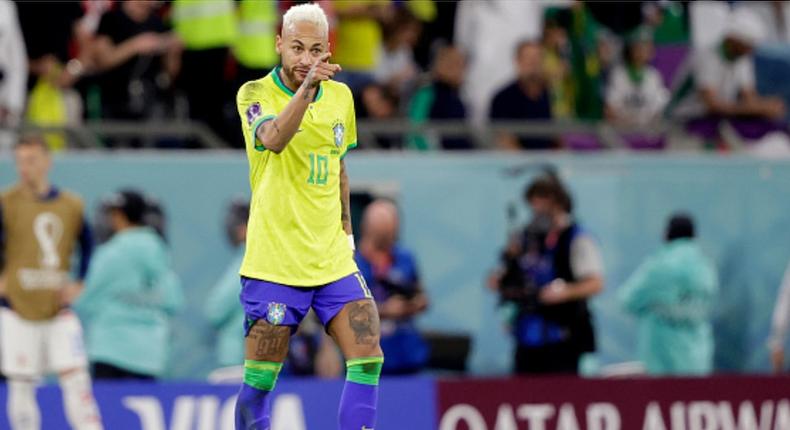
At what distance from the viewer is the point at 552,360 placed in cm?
1454

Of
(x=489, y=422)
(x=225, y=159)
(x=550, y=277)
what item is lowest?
(x=489, y=422)

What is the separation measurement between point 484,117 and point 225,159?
2.54 meters

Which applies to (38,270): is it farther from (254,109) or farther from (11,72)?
(254,109)

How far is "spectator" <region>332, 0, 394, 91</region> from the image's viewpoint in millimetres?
16531

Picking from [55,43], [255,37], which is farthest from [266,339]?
[55,43]

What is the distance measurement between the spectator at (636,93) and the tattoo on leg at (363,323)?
8.94 m

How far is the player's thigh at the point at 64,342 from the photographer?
1395cm

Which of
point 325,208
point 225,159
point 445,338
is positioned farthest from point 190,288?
point 325,208

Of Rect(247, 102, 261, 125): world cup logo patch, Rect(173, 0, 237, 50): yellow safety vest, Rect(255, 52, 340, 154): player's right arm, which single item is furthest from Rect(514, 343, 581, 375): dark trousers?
Rect(255, 52, 340, 154): player's right arm

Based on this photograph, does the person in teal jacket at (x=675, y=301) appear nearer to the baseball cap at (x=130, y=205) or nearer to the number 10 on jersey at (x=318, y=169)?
the baseball cap at (x=130, y=205)

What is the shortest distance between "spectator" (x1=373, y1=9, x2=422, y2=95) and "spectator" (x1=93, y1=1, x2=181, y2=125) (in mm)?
2245

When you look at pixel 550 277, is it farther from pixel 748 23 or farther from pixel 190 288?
pixel 748 23

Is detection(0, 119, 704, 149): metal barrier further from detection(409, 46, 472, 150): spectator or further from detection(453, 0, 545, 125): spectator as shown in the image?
detection(453, 0, 545, 125): spectator

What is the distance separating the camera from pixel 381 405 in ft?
43.5
